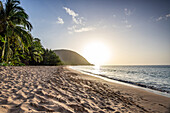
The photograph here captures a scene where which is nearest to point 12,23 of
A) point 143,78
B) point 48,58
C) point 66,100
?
point 66,100

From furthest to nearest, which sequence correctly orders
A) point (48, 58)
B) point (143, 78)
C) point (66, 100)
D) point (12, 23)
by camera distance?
point (48, 58) < point (143, 78) < point (12, 23) < point (66, 100)

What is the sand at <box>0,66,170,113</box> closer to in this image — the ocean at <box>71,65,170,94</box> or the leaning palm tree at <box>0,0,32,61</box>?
the ocean at <box>71,65,170,94</box>

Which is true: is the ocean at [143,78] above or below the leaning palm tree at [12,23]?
below

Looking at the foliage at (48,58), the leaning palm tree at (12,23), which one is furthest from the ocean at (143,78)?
the foliage at (48,58)

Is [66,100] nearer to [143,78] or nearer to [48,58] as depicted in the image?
[143,78]

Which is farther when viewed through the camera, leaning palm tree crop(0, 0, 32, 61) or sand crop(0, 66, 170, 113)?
leaning palm tree crop(0, 0, 32, 61)

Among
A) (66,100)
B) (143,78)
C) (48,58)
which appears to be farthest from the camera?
(48,58)

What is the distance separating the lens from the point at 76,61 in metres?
148

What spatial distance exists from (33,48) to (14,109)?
26795 mm

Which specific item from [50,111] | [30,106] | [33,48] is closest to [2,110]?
[30,106]

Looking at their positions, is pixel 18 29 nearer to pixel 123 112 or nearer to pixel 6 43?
pixel 6 43

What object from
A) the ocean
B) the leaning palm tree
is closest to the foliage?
the ocean

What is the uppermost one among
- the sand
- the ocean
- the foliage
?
the foliage

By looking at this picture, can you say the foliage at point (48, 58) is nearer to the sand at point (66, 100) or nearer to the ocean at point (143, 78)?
the ocean at point (143, 78)
